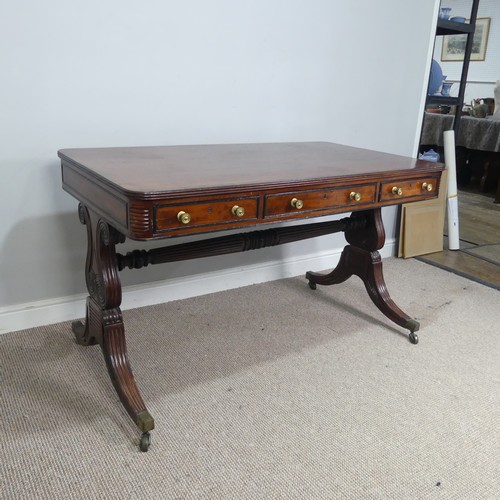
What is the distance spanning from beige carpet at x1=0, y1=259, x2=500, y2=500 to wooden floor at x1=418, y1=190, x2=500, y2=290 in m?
0.59

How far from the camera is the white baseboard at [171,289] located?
2.00m

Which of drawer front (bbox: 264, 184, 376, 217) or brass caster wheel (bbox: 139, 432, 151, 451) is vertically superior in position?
drawer front (bbox: 264, 184, 376, 217)

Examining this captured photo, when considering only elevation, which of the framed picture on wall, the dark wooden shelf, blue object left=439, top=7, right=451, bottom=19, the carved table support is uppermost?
the framed picture on wall

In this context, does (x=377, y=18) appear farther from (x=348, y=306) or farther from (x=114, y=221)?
(x=114, y=221)

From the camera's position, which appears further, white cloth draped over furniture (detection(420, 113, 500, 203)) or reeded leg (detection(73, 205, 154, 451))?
white cloth draped over furniture (detection(420, 113, 500, 203))

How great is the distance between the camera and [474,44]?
7262 mm

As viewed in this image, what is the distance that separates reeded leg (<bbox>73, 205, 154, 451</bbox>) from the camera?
1526 millimetres

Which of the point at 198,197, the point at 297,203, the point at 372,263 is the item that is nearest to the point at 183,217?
the point at 198,197

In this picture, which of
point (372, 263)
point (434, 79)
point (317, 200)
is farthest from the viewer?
point (434, 79)

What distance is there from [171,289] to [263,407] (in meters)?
0.85

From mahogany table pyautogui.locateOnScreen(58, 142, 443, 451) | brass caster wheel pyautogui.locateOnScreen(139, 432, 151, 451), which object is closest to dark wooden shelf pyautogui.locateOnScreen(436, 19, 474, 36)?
mahogany table pyautogui.locateOnScreen(58, 142, 443, 451)

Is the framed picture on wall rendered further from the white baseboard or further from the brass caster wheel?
the brass caster wheel

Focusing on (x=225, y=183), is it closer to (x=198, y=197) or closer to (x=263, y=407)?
(x=198, y=197)

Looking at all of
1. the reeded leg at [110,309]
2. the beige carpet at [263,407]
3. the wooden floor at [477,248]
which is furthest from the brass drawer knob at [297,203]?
the wooden floor at [477,248]
